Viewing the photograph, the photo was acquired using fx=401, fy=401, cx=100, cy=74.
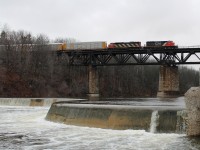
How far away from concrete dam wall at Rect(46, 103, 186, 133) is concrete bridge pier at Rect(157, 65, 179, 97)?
45155mm

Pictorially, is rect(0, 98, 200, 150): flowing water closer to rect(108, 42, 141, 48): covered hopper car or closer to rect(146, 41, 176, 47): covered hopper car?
rect(146, 41, 176, 47): covered hopper car

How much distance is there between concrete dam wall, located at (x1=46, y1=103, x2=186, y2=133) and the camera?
24031mm

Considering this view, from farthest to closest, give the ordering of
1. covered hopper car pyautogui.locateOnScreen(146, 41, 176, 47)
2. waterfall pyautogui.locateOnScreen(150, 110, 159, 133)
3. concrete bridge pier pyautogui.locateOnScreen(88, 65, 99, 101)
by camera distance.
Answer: concrete bridge pier pyautogui.locateOnScreen(88, 65, 99, 101), covered hopper car pyautogui.locateOnScreen(146, 41, 176, 47), waterfall pyautogui.locateOnScreen(150, 110, 159, 133)

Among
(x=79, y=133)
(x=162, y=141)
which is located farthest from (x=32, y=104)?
(x=162, y=141)

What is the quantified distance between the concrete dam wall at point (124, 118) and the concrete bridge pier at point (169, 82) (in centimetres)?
4516

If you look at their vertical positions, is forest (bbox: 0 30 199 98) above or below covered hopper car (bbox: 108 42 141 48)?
below

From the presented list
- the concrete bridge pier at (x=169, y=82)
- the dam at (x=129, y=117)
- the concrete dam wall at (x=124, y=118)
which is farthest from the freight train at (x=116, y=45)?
the dam at (x=129, y=117)

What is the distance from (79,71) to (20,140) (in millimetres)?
79645

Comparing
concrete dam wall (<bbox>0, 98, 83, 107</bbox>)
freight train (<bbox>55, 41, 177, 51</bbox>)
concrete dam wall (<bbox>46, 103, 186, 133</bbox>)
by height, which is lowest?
concrete dam wall (<bbox>0, 98, 83, 107</bbox>)

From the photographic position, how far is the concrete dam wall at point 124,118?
24031mm

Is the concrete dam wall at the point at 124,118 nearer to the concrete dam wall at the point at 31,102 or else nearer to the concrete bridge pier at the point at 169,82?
the concrete dam wall at the point at 31,102

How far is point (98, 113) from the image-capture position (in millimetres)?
27938

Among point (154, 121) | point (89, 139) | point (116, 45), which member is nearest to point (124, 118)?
point (154, 121)

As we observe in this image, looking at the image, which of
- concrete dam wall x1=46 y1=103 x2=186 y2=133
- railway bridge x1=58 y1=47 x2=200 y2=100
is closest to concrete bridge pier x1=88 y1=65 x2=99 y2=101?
railway bridge x1=58 y1=47 x2=200 y2=100
